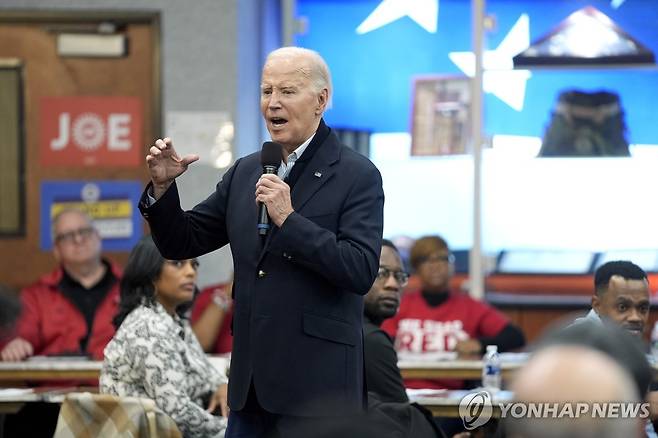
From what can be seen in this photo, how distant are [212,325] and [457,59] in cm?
246

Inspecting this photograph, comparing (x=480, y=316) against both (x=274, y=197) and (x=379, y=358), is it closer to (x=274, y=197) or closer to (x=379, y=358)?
(x=379, y=358)

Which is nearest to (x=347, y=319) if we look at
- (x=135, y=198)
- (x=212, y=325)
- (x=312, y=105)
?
(x=312, y=105)

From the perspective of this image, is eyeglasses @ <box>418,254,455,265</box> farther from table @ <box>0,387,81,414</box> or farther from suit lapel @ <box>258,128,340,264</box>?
suit lapel @ <box>258,128,340,264</box>

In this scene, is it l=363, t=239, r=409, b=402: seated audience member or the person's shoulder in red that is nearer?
l=363, t=239, r=409, b=402: seated audience member

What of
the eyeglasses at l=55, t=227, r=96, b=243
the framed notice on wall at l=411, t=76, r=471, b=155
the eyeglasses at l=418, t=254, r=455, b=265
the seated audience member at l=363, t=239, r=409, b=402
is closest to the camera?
the seated audience member at l=363, t=239, r=409, b=402

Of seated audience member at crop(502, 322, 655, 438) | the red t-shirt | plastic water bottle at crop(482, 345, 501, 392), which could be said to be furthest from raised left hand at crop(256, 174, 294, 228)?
the red t-shirt

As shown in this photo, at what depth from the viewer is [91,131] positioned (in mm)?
7227

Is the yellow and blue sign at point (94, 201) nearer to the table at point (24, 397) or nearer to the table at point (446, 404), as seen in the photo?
the table at point (24, 397)

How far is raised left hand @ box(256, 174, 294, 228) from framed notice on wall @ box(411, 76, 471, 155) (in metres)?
4.86

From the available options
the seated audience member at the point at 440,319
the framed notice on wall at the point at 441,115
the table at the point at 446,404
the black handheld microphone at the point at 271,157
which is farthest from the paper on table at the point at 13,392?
the framed notice on wall at the point at 441,115

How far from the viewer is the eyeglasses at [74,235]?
649 cm

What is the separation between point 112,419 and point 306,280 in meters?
0.93

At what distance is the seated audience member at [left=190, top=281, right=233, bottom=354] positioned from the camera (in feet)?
21.2

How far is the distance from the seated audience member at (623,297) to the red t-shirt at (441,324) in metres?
1.94
